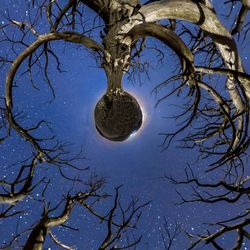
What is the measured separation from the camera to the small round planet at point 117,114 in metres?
5.11

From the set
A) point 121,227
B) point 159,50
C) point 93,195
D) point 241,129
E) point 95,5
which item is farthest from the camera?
point 93,195

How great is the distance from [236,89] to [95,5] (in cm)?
258

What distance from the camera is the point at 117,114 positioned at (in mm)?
5113

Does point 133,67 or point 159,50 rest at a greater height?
point 159,50

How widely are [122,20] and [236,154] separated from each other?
8.94 ft

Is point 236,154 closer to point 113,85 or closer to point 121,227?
point 113,85

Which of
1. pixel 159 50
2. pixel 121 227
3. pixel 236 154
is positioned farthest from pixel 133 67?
pixel 121 227

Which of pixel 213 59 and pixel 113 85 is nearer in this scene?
pixel 113 85

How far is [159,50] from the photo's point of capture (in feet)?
24.0

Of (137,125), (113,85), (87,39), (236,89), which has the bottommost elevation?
(137,125)

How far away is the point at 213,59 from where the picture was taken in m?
7.68

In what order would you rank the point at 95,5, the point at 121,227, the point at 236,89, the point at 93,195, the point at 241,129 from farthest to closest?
the point at 93,195, the point at 121,227, the point at 241,129, the point at 236,89, the point at 95,5

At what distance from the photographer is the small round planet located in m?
5.11

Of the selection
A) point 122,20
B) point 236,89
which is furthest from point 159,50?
point 122,20
